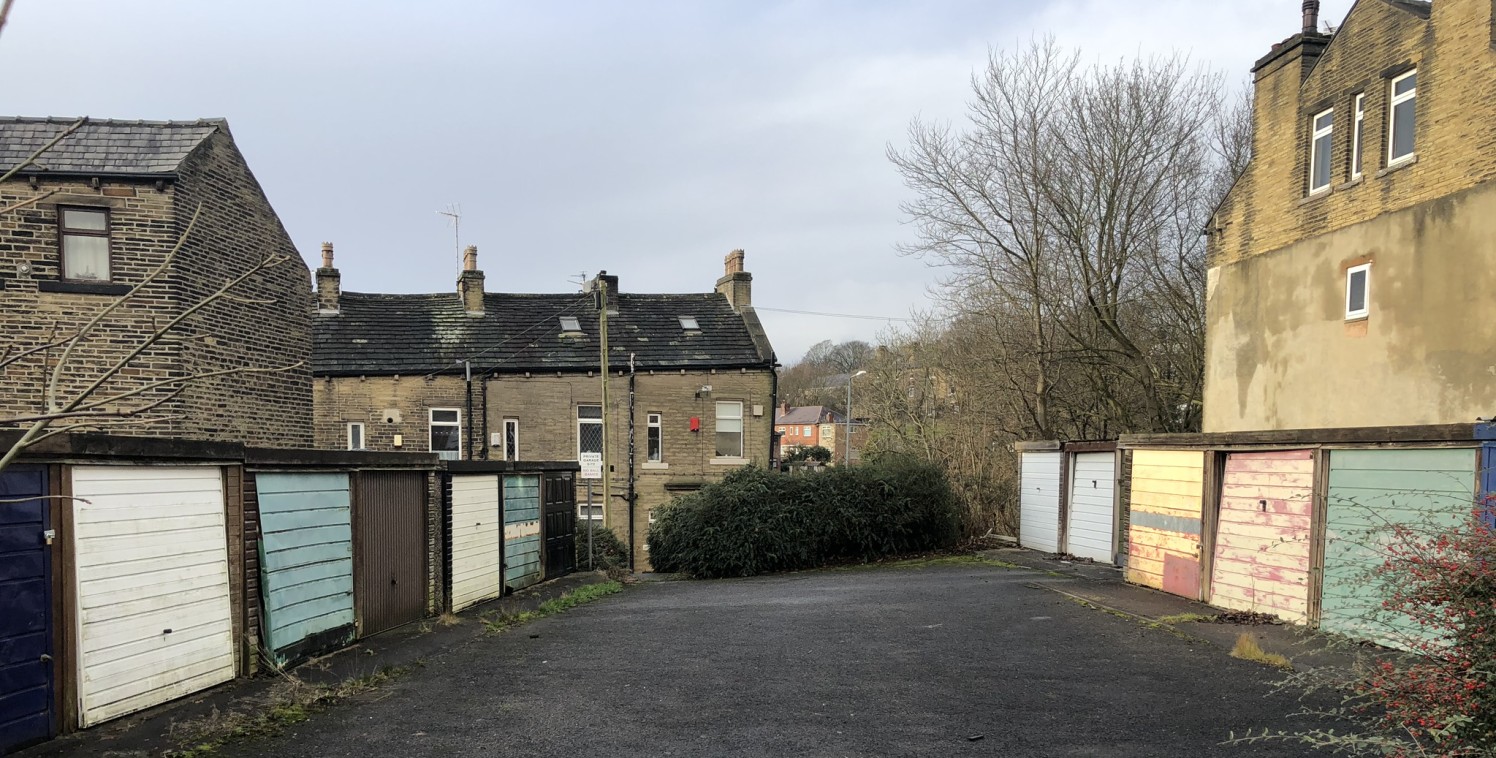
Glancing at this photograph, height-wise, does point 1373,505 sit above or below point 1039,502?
above

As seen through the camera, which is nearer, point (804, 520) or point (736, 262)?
point (804, 520)

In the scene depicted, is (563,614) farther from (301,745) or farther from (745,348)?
(745,348)

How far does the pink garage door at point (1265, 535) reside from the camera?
10.3 metres

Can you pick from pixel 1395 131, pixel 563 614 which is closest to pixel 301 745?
pixel 563 614

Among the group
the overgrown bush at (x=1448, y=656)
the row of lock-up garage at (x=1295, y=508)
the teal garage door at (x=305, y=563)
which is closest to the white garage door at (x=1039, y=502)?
the row of lock-up garage at (x=1295, y=508)

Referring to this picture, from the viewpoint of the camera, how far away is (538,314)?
29.2 metres

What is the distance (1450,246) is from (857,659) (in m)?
12.0

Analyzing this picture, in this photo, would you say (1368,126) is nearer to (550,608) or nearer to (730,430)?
(550,608)

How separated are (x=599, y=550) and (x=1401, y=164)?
1780 centimetres

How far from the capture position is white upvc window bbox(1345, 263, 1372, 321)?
613 inches

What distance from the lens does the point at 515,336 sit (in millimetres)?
28125

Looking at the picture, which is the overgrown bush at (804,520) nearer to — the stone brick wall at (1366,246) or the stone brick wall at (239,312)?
the stone brick wall at (1366,246)

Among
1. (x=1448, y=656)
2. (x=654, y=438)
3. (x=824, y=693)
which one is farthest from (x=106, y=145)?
(x=1448, y=656)

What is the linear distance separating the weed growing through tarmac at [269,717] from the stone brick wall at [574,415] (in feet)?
61.6
